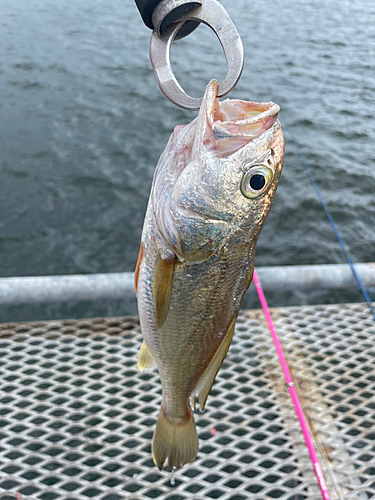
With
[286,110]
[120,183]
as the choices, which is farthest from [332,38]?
[120,183]

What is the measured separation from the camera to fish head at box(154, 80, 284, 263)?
1.43m

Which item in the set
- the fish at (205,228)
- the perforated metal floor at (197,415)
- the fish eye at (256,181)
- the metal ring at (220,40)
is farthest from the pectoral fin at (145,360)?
the metal ring at (220,40)

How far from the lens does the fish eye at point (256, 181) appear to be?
144 centimetres

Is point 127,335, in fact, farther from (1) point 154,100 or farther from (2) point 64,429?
(1) point 154,100

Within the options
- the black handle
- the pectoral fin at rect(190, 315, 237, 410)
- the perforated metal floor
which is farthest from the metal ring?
the perforated metal floor

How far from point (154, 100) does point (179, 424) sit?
8.45 metres

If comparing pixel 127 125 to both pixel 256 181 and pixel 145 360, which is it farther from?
pixel 256 181

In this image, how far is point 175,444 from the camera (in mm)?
1951

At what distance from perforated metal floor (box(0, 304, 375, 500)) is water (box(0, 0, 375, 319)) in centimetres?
268

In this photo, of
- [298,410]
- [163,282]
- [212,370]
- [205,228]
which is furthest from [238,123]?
[298,410]

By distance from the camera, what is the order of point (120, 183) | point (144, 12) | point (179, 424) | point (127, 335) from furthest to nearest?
1. point (120, 183)
2. point (127, 335)
3. point (179, 424)
4. point (144, 12)

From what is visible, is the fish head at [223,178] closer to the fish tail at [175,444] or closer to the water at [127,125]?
the fish tail at [175,444]

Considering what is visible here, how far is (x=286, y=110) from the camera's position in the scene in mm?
9320

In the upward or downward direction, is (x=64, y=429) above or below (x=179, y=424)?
below
